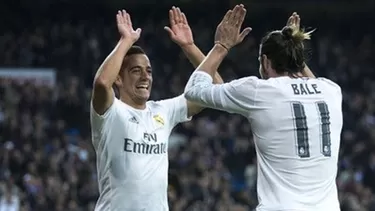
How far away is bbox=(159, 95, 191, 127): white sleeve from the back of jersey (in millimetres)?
1206

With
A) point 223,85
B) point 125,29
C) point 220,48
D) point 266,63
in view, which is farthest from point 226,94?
point 125,29

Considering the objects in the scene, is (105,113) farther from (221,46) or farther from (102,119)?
(221,46)

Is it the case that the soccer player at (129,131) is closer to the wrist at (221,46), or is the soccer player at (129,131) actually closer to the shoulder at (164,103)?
the shoulder at (164,103)

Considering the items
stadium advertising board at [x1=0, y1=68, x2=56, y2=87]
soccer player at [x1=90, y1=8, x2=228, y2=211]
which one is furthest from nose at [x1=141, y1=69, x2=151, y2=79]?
stadium advertising board at [x1=0, y1=68, x2=56, y2=87]

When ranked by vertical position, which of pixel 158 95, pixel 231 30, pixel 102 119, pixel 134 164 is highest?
pixel 231 30

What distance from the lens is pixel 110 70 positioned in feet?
22.2

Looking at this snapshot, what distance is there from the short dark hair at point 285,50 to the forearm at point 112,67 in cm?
98

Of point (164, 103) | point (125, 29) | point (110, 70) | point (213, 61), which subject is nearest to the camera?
point (213, 61)

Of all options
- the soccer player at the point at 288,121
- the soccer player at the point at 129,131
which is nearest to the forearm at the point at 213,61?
the soccer player at the point at 288,121

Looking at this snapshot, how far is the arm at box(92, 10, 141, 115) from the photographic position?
22.2ft

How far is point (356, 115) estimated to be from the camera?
23.6m

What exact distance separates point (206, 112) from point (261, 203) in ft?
54.3

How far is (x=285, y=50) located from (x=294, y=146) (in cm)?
58

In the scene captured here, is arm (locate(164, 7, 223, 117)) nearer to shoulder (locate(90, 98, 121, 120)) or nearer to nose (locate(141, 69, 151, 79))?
nose (locate(141, 69, 151, 79))
